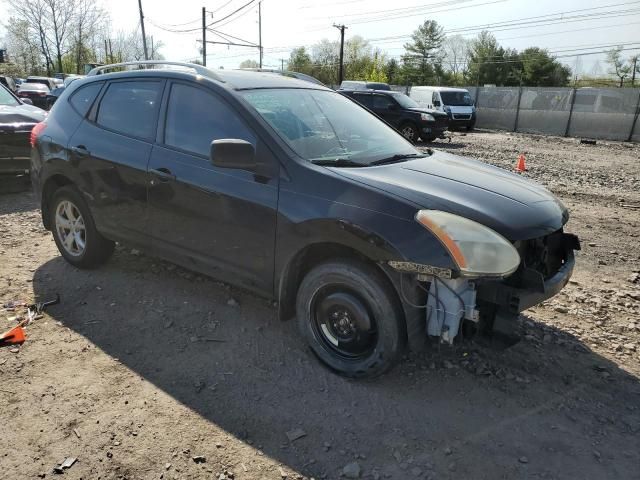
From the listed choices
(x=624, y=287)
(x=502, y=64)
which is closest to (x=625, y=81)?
(x=502, y=64)

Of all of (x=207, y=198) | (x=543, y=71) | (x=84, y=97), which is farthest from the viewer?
(x=543, y=71)

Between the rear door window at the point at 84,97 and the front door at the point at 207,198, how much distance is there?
1.06 m

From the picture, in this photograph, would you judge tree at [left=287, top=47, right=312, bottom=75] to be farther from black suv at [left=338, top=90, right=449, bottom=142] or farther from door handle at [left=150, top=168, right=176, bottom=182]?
door handle at [left=150, top=168, right=176, bottom=182]

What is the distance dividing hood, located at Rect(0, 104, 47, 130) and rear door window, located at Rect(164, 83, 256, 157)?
4.49m

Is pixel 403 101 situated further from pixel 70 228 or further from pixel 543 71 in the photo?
pixel 543 71

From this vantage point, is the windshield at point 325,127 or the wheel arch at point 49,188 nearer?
the windshield at point 325,127

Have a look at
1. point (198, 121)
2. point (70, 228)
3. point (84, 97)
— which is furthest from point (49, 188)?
point (198, 121)

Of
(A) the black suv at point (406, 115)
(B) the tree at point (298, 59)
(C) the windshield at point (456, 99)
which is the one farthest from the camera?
(B) the tree at point (298, 59)

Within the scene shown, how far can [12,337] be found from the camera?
3.61 metres

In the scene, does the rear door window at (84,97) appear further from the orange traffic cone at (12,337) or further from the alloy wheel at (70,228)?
the orange traffic cone at (12,337)

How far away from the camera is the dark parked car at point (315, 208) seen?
9.04 feet

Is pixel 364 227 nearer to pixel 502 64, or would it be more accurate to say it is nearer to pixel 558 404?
pixel 558 404

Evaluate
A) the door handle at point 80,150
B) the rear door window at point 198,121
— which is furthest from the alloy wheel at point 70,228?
the rear door window at point 198,121

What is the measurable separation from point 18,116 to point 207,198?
567cm
